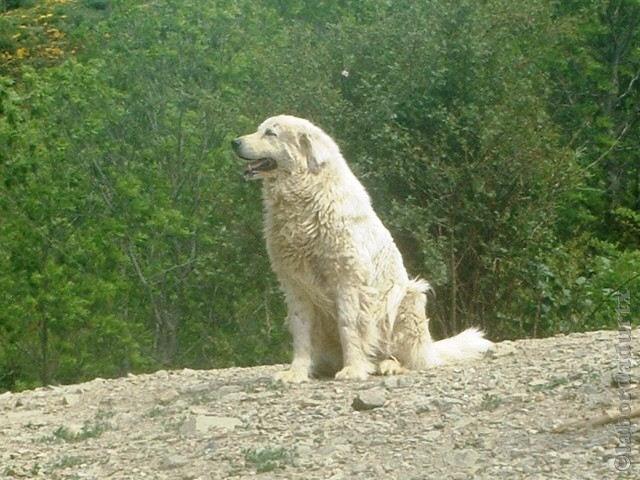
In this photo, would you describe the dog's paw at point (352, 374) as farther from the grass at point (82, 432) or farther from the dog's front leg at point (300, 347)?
the grass at point (82, 432)

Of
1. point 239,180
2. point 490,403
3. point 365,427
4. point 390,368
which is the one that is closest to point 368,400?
point 365,427

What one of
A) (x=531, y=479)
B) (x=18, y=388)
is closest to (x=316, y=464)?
(x=531, y=479)

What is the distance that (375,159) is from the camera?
15969mm

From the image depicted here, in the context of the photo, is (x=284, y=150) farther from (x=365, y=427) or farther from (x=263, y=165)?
(x=365, y=427)

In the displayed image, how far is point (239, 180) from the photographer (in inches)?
668

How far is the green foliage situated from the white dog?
15.0 feet

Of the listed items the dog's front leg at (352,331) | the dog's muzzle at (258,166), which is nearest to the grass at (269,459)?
the dog's front leg at (352,331)

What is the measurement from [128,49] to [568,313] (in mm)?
6906

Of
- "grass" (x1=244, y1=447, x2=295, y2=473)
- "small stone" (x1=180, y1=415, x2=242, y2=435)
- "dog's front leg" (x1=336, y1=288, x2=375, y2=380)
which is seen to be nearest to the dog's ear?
"dog's front leg" (x1=336, y1=288, x2=375, y2=380)

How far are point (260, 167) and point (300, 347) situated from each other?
57.4 inches

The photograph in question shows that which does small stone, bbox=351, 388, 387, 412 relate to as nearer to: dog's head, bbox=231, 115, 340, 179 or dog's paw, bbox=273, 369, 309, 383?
dog's paw, bbox=273, 369, 309, 383

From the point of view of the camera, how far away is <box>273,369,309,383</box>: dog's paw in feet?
33.3

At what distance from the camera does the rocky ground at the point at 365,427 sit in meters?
7.53

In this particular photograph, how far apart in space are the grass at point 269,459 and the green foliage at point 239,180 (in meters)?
7.27
